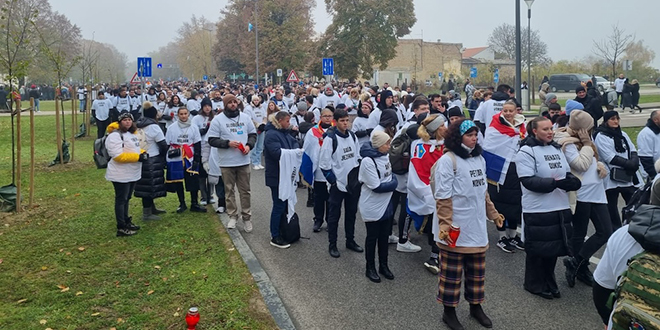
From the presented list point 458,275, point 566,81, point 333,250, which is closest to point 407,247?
point 333,250

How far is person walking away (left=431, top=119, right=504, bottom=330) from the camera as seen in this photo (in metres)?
4.89

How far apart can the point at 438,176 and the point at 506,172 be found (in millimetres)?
2820

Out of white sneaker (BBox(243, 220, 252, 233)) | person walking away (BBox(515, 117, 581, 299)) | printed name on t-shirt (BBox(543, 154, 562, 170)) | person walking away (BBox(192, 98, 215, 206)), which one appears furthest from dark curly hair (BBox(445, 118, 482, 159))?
person walking away (BBox(192, 98, 215, 206))

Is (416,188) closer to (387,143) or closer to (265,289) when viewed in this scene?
(387,143)

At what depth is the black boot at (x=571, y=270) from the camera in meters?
5.99

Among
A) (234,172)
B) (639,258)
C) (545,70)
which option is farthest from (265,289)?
(545,70)

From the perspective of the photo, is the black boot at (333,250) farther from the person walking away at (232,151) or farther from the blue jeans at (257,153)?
the blue jeans at (257,153)

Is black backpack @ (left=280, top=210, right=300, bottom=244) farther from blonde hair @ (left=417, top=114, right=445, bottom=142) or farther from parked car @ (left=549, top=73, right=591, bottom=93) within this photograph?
parked car @ (left=549, top=73, right=591, bottom=93)

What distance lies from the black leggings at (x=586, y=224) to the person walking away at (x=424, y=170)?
156 centimetres

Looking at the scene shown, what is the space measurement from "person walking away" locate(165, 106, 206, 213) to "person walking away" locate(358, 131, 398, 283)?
4005 mm

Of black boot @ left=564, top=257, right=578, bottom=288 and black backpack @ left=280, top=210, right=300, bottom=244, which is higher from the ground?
black backpack @ left=280, top=210, right=300, bottom=244

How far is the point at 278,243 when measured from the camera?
7680 millimetres

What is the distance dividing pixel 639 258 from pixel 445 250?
2375 millimetres

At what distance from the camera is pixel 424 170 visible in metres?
6.54
